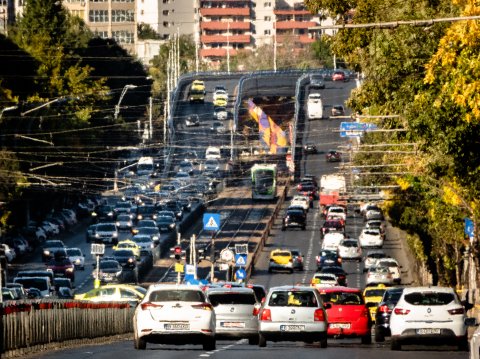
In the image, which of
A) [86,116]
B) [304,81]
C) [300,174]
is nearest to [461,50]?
[86,116]

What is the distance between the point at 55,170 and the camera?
119625 millimetres

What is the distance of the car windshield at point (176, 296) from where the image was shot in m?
35.9

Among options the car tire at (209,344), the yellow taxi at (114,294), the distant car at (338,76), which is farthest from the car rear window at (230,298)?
the distant car at (338,76)

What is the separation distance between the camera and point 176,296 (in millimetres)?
36094

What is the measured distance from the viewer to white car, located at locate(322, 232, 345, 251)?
105 meters

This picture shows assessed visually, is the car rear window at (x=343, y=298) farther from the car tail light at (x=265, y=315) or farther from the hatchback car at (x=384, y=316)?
the car tail light at (x=265, y=315)

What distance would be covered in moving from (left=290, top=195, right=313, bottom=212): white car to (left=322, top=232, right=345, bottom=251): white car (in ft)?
60.6

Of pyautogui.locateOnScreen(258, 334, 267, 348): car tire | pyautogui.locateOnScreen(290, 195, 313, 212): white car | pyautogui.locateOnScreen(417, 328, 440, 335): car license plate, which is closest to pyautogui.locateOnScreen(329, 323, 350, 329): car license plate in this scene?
pyautogui.locateOnScreen(258, 334, 267, 348): car tire

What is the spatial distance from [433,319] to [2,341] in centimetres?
1083

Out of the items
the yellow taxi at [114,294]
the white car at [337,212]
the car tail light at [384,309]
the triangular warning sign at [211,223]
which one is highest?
the car tail light at [384,309]

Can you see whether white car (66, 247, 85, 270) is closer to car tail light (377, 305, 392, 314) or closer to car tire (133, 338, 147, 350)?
car tail light (377, 305, 392, 314)

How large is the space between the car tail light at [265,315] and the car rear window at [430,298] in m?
3.24

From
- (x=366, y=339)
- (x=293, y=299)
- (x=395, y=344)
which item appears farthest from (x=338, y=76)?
(x=293, y=299)

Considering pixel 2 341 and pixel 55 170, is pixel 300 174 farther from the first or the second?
pixel 2 341
